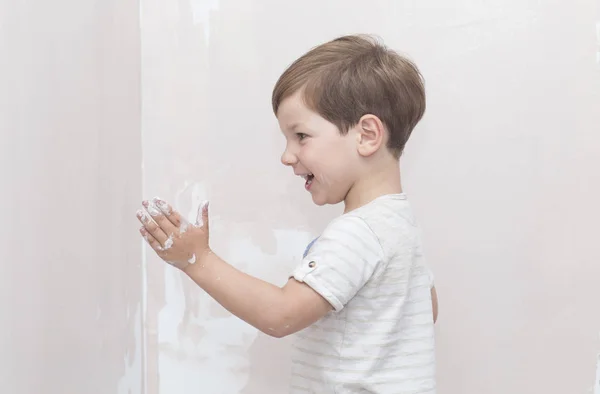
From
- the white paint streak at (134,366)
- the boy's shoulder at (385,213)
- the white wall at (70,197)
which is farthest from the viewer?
the white paint streak at (134,366)

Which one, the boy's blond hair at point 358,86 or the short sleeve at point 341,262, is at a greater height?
the boy's blond hair at point 358,86

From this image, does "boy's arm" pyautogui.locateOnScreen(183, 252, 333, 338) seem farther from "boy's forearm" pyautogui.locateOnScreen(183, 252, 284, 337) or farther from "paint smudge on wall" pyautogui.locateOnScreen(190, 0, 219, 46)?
"paint smudge on wall" pyautogui.locateOnScreen(190, 0, 219, 46)

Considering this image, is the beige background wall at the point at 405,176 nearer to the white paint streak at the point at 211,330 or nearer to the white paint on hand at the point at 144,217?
the white paint streak at the point at 211,330

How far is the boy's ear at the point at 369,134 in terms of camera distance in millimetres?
930

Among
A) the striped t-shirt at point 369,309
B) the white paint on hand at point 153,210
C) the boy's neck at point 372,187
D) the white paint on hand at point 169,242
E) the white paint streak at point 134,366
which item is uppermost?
the boy's neck at point 372,187

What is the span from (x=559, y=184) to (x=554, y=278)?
0.16 meters

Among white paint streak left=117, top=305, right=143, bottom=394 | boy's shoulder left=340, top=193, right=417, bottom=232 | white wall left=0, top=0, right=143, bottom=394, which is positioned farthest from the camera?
white paint streak left=117, top=305, right=143, bottom=394

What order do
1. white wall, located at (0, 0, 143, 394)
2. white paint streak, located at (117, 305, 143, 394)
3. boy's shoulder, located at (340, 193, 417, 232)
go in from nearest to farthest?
white wall, located at (0, 0, 143, 394)
boy's shoulder, located at (340, 193, 417, 232)
white paint streak, located at (117, 305, 143, 394)

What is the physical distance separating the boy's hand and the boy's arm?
19mm

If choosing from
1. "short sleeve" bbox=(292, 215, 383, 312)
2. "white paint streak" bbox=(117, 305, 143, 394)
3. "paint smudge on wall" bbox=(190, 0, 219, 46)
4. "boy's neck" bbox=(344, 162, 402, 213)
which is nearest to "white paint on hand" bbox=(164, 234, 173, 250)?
"short sleeve" bbox=(292, 215, 383, 312)

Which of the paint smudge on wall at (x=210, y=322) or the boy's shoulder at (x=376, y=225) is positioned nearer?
Result: the boy's shoulder at (x=376, y=225)

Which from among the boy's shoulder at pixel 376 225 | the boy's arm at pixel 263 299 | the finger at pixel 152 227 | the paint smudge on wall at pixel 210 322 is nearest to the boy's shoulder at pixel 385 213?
the boy's shoulder at pixel 376 225

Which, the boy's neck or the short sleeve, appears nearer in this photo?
the short sleeve

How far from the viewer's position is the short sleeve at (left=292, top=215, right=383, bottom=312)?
2.77 feet
